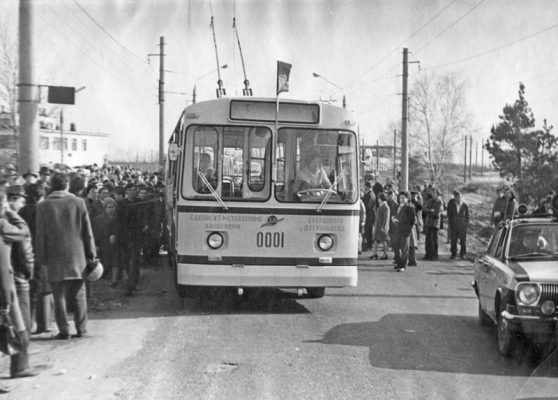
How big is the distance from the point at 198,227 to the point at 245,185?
0.93 metres

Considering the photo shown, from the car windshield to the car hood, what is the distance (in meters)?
0.43

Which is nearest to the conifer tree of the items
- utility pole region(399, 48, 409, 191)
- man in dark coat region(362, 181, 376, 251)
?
utility pole region(399, 48, 409, 191)

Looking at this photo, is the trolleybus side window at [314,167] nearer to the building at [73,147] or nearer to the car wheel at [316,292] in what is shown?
the car wheel at [316,292]

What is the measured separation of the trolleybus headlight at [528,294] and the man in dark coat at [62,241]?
4.87 metres

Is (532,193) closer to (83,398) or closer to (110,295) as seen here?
(110,295)

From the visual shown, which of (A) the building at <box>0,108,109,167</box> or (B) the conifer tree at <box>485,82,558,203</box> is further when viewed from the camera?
(A) the building at <box>0,108,109,167</box>

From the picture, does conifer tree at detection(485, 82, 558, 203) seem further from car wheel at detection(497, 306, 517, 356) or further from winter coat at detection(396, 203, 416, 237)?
car wheel at detection(497, 306, 517, 356)

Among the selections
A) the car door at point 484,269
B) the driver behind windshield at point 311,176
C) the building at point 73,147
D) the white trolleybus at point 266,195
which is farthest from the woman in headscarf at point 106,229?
the building at point 73,147

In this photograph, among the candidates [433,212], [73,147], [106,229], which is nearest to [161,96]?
[433,212]

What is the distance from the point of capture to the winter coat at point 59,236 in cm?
807

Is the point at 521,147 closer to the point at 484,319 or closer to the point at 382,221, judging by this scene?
the point at 382,221

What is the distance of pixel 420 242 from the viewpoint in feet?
Result: 75.5

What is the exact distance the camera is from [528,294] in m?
7.36

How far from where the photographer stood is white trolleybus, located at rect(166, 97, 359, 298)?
33.4ft
